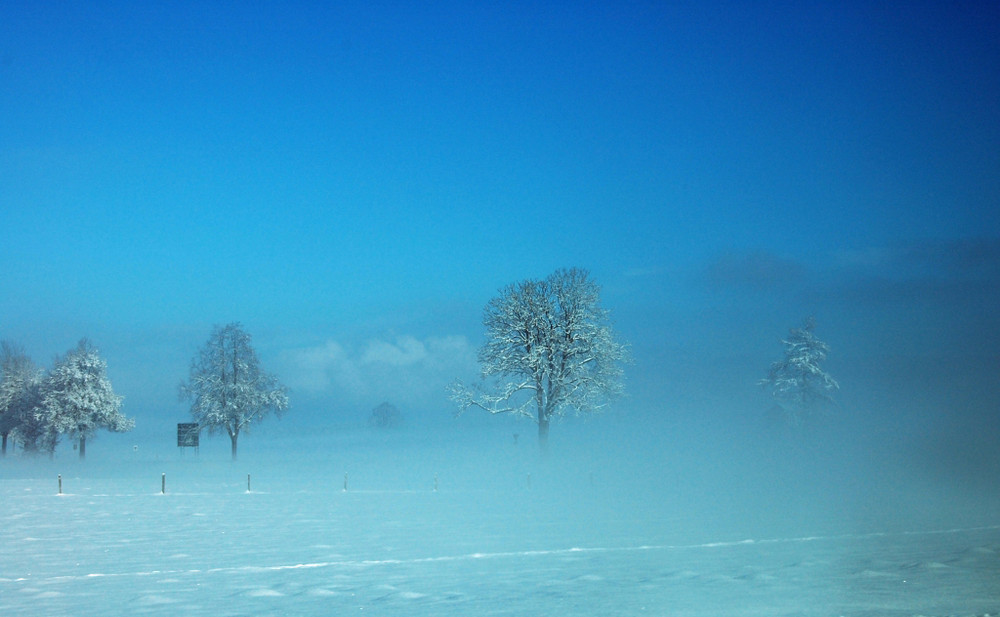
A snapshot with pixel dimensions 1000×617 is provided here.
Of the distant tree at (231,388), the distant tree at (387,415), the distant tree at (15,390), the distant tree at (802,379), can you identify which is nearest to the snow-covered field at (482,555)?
the distant tree at (802,379)

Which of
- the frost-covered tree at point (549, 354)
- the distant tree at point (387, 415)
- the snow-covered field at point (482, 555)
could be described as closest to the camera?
the snow-covered field at point (482, 555)

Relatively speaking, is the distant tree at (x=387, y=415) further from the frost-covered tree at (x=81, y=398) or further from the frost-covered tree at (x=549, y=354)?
the frost-covered tree at (x=549, y=354)

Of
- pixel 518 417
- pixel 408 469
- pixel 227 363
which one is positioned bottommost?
pixel 408 469

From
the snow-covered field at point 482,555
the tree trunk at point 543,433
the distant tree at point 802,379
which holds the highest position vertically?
the distant tree at point 802,379

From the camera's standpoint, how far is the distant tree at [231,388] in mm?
69688

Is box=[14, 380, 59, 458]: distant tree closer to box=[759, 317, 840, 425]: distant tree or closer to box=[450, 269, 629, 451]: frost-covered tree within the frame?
box=[450, 269, 629, 451]: frost-covered tree

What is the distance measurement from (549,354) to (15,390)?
196 ft

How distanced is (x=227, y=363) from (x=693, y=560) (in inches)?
2344

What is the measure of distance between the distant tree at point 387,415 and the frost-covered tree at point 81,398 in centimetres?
6204

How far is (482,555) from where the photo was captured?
20.8 meters

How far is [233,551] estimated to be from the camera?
70.8 ft

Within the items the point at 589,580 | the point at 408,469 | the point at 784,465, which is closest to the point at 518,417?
the point at 408,469

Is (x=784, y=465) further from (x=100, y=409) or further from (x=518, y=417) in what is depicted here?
(x=100, y=409)

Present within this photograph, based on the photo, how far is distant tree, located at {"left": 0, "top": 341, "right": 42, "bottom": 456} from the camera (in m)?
76.6
